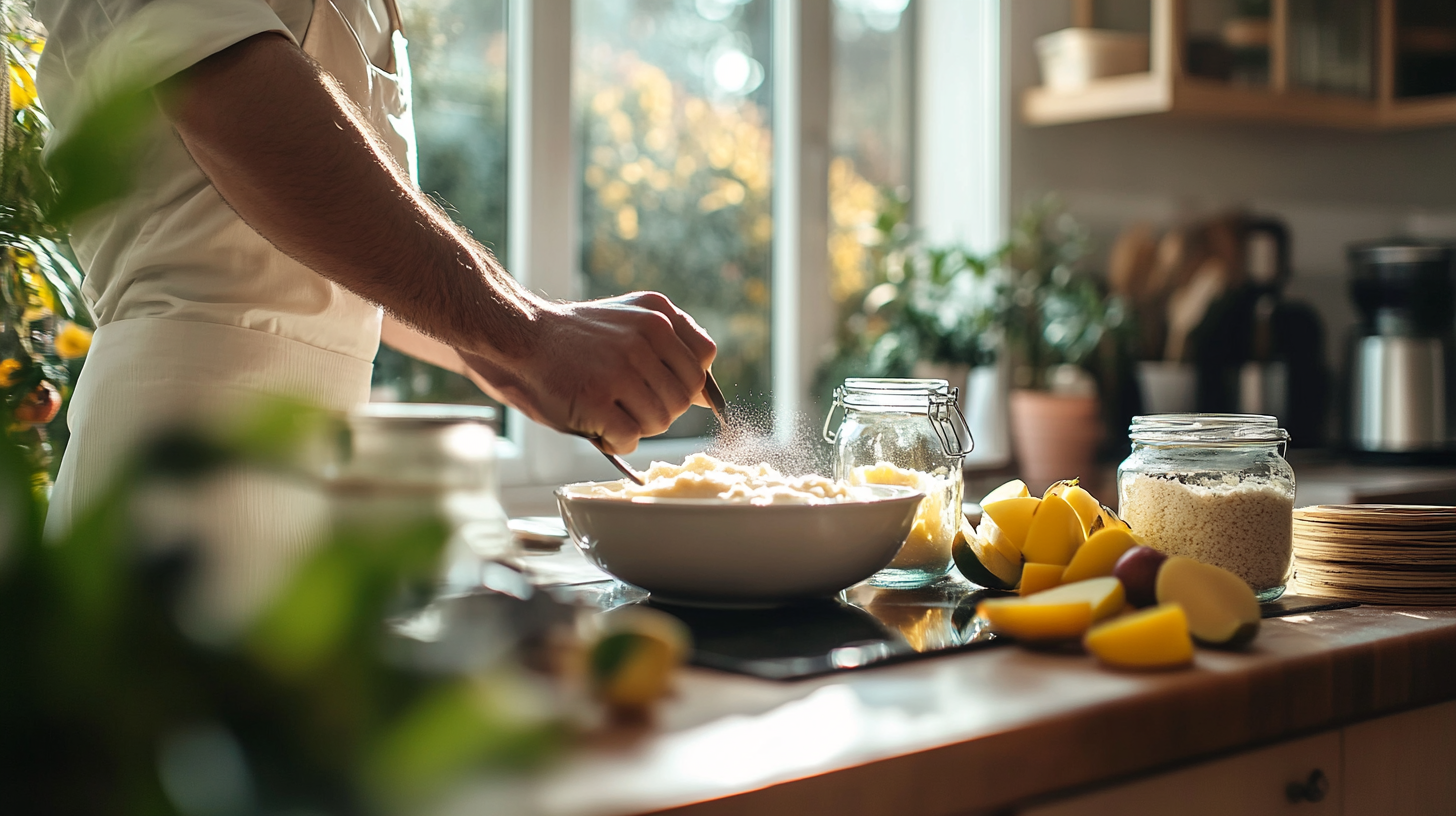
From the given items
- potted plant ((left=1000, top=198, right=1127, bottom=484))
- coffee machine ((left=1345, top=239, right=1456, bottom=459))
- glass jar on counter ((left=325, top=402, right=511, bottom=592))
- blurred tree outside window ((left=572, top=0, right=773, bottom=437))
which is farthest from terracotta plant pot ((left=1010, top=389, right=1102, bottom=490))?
glass jar on counter ((left=325, top=402, right=511, bottom=592))

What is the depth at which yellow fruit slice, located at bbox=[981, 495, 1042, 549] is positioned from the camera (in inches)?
34.2

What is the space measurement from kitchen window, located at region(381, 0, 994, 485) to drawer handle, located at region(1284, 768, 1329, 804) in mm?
1656

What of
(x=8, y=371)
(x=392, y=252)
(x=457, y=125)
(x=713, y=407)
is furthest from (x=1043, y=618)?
(x=457, y=125)

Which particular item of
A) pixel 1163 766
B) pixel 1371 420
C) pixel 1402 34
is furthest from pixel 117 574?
pixel 1402 34

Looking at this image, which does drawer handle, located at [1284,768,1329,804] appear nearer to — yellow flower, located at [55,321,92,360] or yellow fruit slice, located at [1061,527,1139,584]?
yellow fruit slice, located at [1061,527,1139,584]

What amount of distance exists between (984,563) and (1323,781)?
258mm

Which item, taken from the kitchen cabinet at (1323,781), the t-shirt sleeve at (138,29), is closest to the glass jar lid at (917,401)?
the kitchen cabinet at (1323,781)

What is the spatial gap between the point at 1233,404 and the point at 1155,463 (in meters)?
1.94

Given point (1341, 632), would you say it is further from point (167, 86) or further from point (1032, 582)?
point (167, 86)

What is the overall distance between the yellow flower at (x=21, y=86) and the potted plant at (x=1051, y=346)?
181 cm

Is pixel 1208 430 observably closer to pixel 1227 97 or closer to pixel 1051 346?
pixel 1051 346

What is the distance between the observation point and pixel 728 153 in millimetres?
2482

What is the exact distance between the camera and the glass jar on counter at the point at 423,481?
0.16 meters

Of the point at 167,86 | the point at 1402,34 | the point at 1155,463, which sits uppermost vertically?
the point at 1402,34
